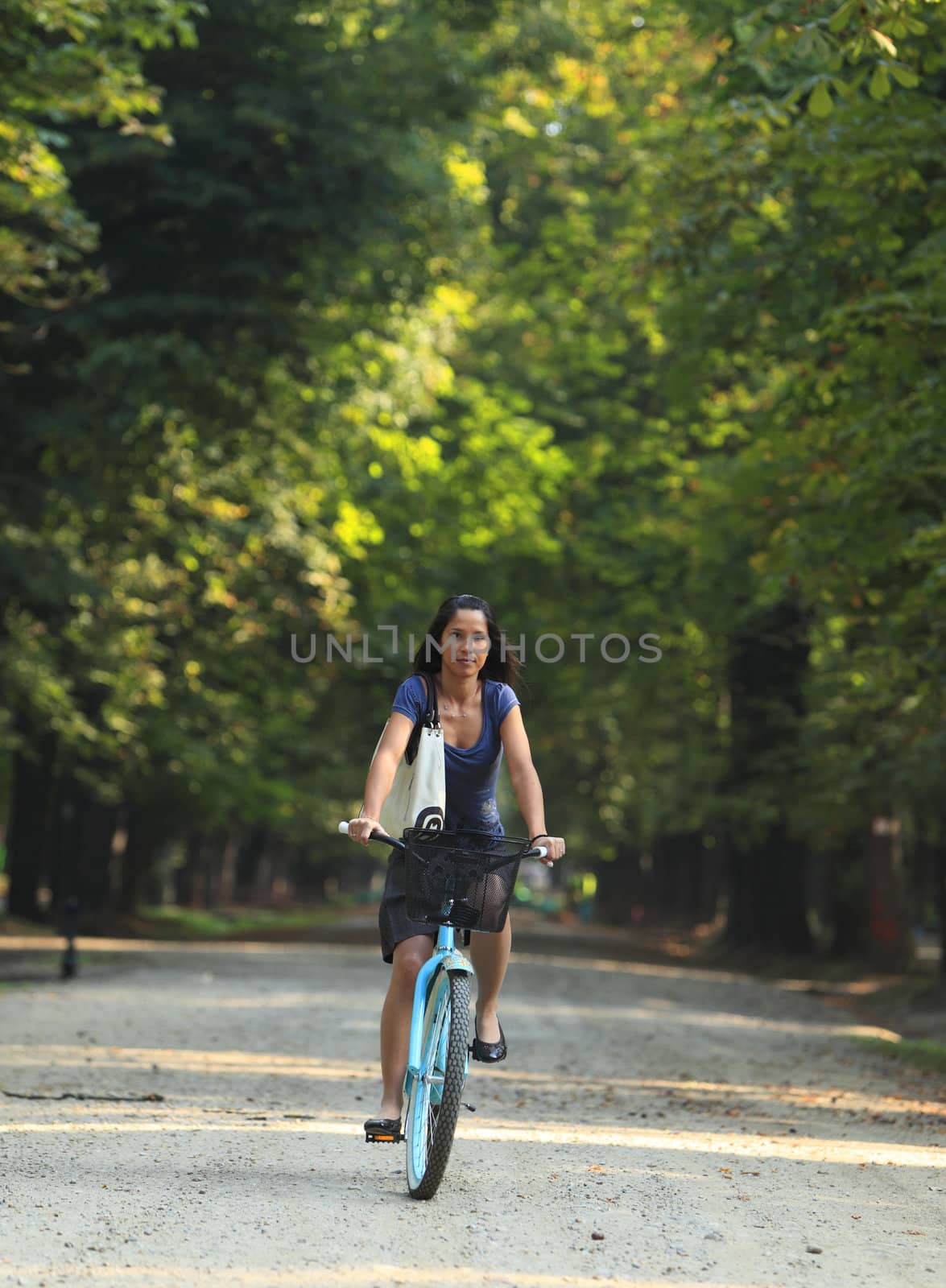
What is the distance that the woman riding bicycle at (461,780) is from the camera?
6.40 meters

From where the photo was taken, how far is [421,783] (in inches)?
247

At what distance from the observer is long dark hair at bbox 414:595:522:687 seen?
6.61 m

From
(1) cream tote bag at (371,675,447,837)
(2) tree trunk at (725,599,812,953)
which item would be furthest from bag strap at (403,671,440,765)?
(2) tree trunk at (725,599,812,953)

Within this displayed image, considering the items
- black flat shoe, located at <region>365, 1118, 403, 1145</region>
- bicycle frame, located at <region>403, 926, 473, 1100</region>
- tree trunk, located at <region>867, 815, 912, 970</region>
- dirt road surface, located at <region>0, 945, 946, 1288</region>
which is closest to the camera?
dirt road surface, located at <region>0, 945, 946, 1288</region>

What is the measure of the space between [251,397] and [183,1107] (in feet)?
34.7

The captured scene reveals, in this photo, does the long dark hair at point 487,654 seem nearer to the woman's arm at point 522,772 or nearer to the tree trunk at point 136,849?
the woman's arm at point 522,772

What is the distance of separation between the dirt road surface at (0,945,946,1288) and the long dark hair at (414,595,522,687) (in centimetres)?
198

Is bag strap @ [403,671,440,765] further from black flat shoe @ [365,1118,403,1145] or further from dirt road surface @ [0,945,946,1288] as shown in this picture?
dirt road surface @ [0,945,946,1288]

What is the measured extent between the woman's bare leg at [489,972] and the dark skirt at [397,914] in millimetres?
93

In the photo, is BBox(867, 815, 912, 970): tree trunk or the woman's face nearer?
the woman's face

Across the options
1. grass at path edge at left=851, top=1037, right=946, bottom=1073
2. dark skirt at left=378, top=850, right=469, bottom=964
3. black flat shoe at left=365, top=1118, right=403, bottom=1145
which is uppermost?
dark skirt at left=378, top=850, right=469, bottom=964

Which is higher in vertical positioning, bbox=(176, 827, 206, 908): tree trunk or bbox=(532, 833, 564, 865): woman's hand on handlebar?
bbox=(176, 827, 206, 908): tree trunk

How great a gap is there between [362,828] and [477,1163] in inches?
77.7

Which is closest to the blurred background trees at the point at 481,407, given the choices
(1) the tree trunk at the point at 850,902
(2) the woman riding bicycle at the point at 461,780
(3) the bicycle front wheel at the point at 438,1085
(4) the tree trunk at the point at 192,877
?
(1) the tree trunk at the point at 850,902
